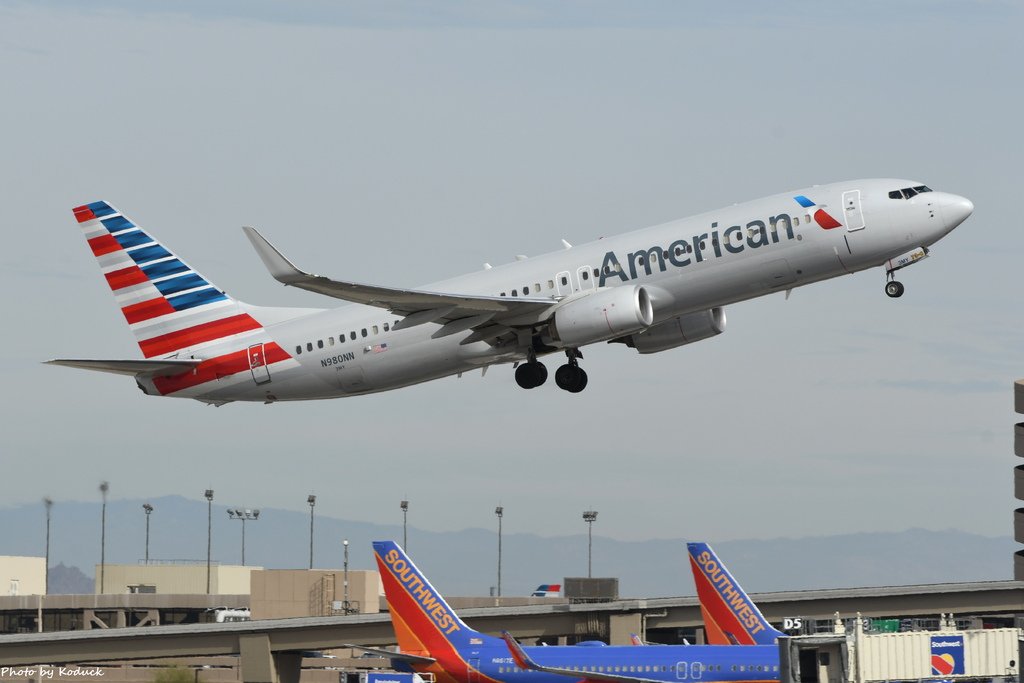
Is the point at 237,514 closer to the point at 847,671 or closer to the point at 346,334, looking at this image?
the point at 346,334

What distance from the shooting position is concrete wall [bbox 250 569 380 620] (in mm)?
115688

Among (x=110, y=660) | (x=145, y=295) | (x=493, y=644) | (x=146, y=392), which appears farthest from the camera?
(x=110, y=660)

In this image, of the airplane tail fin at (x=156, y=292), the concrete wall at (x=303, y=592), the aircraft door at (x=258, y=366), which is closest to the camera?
the aircraft door at (x=258, y=366)

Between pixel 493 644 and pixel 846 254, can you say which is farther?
pixel 493 644

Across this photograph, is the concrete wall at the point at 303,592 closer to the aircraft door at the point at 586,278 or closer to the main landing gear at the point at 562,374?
the main landing gear at the point at 562,374

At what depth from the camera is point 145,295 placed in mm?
67000

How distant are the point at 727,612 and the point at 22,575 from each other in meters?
117

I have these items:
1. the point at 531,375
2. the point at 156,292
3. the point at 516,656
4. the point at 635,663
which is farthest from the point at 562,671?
the point at 156,292

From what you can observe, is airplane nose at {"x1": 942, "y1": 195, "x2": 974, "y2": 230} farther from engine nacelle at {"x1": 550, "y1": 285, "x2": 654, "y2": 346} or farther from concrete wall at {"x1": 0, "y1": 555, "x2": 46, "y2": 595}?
concrete wall at {"x1": 0, "y1": 555, "x2": 46, "y2": 595}

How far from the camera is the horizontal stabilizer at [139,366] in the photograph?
58.9 meters

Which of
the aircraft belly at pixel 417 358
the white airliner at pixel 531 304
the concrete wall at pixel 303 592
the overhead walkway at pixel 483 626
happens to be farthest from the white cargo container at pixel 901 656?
the concrete wall at pixel 303 592

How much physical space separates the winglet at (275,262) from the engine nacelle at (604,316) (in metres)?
8.55

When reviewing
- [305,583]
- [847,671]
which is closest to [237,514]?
[305,583]

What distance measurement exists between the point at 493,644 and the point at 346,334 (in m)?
11.7
